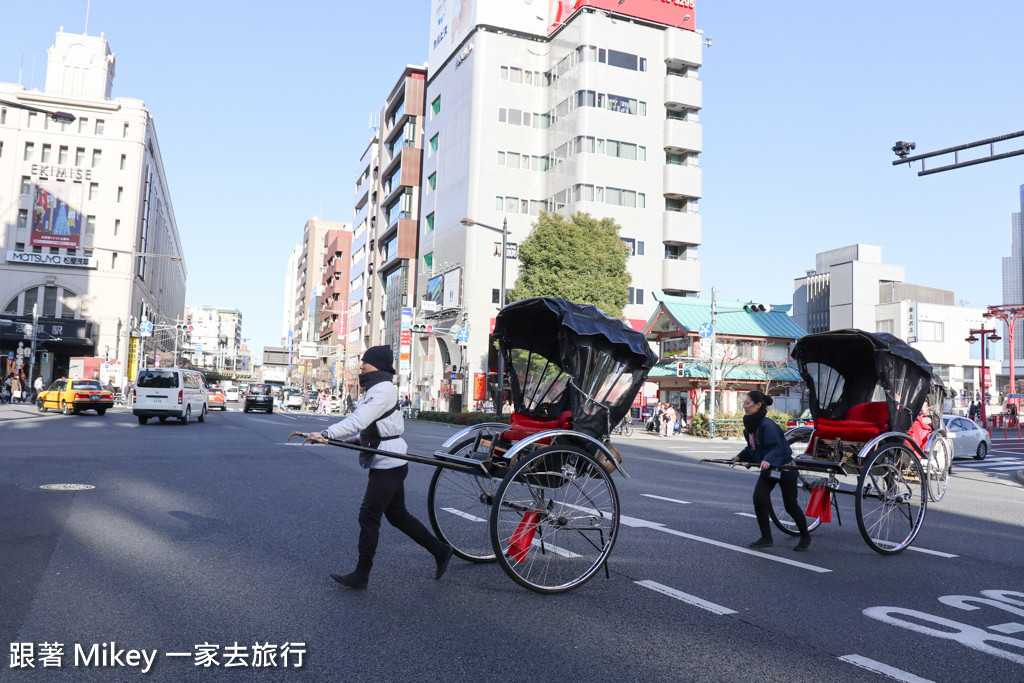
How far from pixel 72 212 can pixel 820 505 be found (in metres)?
69.6

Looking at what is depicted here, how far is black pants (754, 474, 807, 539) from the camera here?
7.45 meters

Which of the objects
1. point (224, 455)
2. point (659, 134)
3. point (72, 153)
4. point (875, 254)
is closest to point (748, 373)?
point (659, 134)

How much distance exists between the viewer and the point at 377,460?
5520 mm

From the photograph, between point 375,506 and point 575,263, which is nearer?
point 375,506

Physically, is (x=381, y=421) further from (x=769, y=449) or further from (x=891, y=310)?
(x=891, y=310)

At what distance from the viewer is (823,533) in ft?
28.6

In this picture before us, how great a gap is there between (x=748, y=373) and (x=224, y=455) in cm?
3442

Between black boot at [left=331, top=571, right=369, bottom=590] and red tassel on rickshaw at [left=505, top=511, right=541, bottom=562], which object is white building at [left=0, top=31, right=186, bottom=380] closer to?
black boot at [left=331, top=571, right=369, bottom=590]

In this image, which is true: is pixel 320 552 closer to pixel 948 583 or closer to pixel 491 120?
pixel 948 583

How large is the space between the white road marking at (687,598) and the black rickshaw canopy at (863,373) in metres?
4.12

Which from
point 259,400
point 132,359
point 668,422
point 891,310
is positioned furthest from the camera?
point 891,310

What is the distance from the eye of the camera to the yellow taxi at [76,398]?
33.8 metres

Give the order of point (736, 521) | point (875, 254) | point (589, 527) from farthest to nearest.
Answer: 1. point (875, 254)
2. point (736, 521)
3. point (589, 527)

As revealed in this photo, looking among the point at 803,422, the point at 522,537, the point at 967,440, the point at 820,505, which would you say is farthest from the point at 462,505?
the point at 967,440
